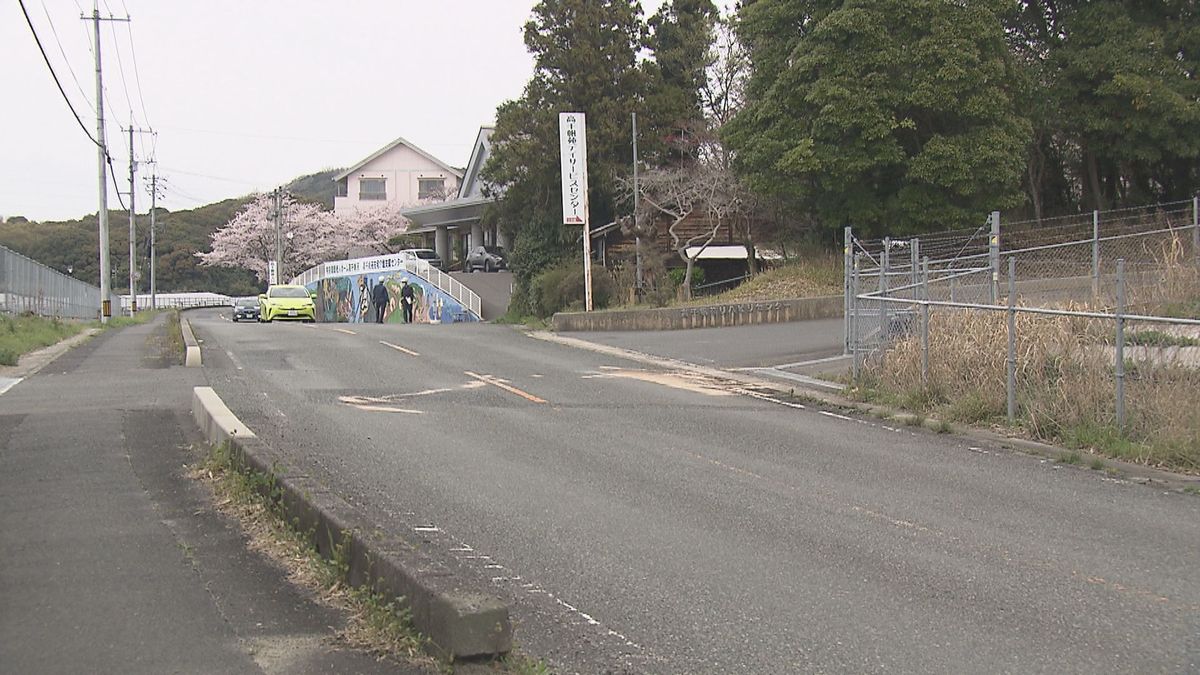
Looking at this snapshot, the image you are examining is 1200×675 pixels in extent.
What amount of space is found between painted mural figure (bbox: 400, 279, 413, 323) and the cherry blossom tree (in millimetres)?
31626

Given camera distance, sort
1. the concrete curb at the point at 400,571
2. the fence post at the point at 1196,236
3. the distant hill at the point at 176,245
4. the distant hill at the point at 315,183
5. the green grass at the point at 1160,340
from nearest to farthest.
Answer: the concrete curb at the point at 400,571 < the green grass at the point at 1160,340 < the fence post at the point at 1196,236 < the distant hill at the point at 176,245 < the distant hill at the point at 315,183

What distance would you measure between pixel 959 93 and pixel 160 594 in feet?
89.4

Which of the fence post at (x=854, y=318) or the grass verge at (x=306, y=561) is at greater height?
the fence post at (x=854, y=318)

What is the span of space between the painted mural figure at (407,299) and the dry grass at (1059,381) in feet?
116

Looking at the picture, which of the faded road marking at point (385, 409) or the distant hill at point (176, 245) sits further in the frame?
the distant hill at point (176, 245)

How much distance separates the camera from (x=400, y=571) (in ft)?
17.1

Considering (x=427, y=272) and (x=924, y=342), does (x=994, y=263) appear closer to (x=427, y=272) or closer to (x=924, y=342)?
(x=924, y=342)

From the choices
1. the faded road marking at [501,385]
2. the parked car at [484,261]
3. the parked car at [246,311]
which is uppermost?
the parked car at [484,261]

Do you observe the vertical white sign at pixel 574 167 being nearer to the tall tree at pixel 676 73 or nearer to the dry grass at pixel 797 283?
the dry grass at pixel 797 283

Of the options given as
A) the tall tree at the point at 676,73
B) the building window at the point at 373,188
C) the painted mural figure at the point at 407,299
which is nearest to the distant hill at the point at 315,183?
the building window at the point at 373,188

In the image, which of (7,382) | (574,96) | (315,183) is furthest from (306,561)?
(315,183)

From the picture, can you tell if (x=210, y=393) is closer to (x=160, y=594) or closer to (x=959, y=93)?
(x=160, y=594)

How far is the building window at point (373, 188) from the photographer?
85.2 meters

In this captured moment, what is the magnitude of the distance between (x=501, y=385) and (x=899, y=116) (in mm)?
18627
